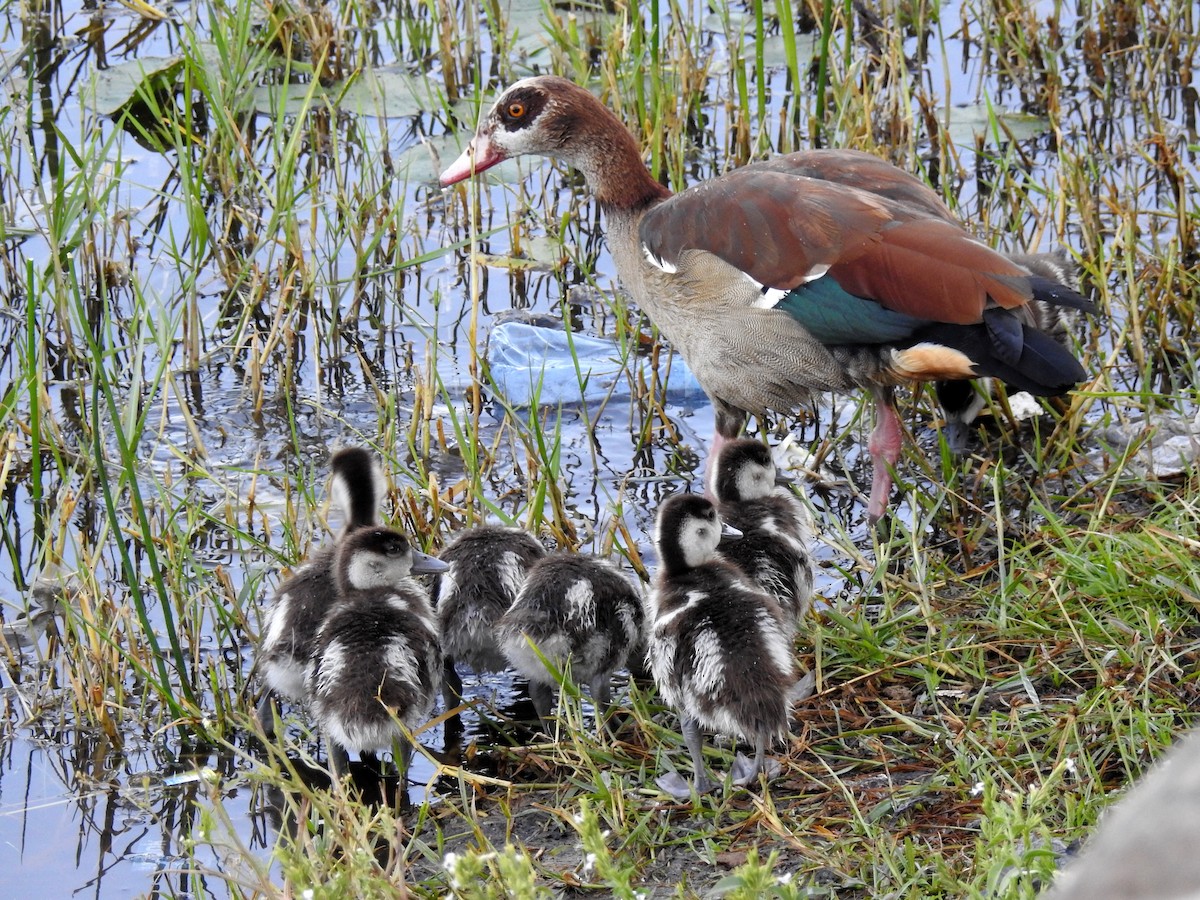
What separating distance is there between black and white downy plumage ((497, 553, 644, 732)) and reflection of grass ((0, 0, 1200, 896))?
158 millimetres

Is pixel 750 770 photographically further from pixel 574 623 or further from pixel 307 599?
pixel 307 599

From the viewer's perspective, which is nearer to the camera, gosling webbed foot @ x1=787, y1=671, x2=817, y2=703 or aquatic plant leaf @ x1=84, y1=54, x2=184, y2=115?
gosling webbed foot @ x1=787, y1=671, x2=817, y2=703

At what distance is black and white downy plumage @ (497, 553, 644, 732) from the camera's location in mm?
4016

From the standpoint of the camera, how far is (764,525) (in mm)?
4371

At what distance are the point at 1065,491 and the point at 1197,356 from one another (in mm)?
929

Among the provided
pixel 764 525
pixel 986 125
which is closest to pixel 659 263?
pixel 764 525

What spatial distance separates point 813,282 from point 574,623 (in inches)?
53.0

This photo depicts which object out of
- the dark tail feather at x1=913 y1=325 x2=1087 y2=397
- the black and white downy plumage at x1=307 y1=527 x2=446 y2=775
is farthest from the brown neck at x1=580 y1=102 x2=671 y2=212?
the black and white downy plumage at x1=307 y1=527 x2=446 y2=775

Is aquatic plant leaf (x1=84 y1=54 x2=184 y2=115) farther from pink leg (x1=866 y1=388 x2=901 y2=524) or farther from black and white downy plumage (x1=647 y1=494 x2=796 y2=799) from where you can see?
black and white downy plumage (x1=647 y1=494 x2=796 y2=799)

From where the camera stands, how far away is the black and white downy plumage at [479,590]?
14.0ft

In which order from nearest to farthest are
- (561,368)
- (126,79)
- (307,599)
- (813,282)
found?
(307,599), (813,282), (561,368), (126,79)

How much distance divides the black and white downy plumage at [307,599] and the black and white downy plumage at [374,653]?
77 mm

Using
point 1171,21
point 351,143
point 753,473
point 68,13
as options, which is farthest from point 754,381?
point 68,13

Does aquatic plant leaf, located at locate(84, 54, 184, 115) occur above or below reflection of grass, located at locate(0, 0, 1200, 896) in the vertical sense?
above
